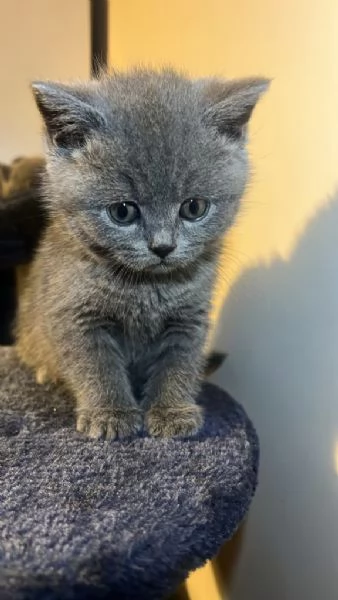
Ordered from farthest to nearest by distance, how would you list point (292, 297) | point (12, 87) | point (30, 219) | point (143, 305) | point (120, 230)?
1. point (12, 87)
2. point (30, 219)
3. point (292, 297)
4. point (143, 305)
5. point (120, 230)

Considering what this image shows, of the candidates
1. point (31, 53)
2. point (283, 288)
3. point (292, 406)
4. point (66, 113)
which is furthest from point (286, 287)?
point (31, 53)

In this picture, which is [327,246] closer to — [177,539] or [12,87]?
[177,539]

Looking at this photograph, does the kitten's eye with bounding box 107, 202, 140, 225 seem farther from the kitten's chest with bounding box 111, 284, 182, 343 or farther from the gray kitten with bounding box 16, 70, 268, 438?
the kitten's chest with bounding box 111, 284, 182, 343

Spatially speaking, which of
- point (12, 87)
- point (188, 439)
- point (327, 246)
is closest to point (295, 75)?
point (327, 246)

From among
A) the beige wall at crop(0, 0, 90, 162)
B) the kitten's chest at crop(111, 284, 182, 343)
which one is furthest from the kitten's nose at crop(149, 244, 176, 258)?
the beige wall at crop(0, 0, 90, 162)

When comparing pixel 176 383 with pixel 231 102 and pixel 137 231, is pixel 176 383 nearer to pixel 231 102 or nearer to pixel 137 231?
pixel 137 231

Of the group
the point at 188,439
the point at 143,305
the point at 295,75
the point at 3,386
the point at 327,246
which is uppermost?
the point at 295,75

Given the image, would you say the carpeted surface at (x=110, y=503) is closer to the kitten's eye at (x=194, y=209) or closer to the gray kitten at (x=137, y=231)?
the gray kitten at (x=137, y=231)
